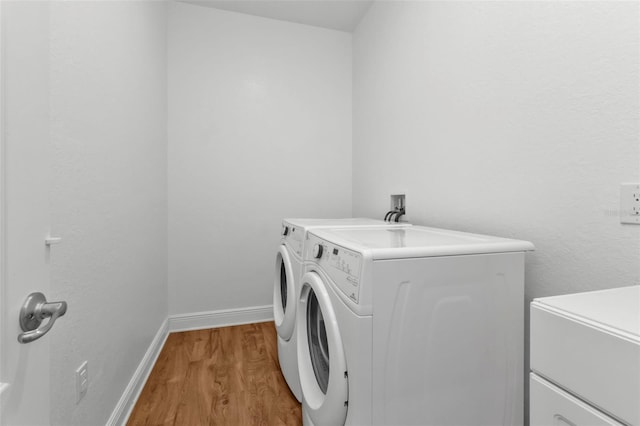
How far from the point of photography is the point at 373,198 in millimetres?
2377

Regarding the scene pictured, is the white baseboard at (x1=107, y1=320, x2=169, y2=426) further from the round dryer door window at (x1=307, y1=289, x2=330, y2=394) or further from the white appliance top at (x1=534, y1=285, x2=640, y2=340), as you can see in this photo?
the white appliance top at (x1=534, y1=285, x2=640, y2=340)

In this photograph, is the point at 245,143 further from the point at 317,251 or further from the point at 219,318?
the point at 317,251

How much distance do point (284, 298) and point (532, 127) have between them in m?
1.54

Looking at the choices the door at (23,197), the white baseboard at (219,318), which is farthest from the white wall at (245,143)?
the door at (23,197)

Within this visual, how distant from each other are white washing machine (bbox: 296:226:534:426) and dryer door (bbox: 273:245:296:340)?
0.47 m

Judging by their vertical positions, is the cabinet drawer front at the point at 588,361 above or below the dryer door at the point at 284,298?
above

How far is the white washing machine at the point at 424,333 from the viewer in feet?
2.71

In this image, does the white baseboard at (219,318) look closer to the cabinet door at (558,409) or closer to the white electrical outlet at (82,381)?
the white electrical outlet at (82,381)

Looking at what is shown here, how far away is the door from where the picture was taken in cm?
45

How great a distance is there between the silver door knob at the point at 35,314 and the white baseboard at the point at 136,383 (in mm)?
1110

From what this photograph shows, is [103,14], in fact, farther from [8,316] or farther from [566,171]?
[566,171]

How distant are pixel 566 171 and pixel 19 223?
4.70ft

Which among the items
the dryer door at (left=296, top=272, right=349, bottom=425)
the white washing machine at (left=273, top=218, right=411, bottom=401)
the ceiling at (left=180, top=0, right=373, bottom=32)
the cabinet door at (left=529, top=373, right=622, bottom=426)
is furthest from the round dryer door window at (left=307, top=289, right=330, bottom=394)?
the ceiling at (left=180, top=0, right=373, bottom=32)

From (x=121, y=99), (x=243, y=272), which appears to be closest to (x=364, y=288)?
(x=121, y=99)
